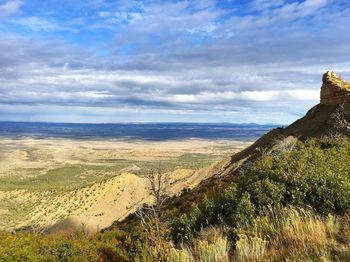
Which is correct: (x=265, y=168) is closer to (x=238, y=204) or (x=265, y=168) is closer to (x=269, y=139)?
(x=238, y=204)

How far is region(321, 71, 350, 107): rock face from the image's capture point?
39.7m

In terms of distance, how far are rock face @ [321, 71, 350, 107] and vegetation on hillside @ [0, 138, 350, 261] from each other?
2581 cm

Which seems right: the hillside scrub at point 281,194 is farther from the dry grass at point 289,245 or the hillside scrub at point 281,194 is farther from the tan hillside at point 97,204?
the tan hillside at point 97,204

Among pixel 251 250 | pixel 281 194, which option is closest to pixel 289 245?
pixel 251 250

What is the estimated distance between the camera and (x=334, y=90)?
41.3 meters

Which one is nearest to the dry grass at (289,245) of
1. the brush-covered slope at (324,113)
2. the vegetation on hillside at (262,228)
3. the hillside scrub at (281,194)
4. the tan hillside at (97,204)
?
the vegetation on hillside at (262,228)

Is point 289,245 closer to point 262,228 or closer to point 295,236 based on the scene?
point 295,236

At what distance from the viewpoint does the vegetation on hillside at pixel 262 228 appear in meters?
7.64

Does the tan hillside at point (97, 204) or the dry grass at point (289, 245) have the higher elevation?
the dry grass at point (289, 245)

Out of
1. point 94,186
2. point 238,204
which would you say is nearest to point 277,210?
point 238,204

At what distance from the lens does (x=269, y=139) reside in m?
49.6

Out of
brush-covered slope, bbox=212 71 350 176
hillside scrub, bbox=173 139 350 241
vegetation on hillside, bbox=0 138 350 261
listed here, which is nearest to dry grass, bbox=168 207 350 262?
vegetation on hillside, bbox=0 138 350 261

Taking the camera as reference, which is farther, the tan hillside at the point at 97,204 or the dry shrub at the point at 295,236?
the tan hillside at the point at 97,204

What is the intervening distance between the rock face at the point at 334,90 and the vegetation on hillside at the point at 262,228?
84.7 ft
